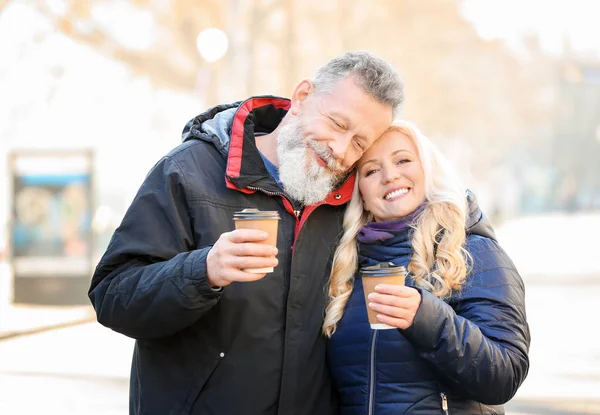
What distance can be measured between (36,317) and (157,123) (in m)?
17.8

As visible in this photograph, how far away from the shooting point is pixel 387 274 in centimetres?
295

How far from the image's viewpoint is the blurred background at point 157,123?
9.37 meters

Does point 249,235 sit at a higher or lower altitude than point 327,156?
lower

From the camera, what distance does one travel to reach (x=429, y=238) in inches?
137

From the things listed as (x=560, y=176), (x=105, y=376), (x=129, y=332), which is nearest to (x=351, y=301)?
(x=129, y=332)

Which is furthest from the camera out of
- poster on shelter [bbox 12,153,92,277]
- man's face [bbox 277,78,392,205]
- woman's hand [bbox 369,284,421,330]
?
poster on shelter [bbox 12,153,92,277]

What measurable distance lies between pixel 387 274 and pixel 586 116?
302 ft

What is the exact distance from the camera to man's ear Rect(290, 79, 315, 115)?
3.66 m

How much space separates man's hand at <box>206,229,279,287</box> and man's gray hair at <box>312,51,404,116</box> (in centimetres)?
95

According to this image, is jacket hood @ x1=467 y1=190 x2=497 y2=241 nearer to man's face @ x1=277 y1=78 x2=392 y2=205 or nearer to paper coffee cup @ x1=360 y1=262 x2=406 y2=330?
man's face @ x1=277 y1=78 x2=392 y2=205

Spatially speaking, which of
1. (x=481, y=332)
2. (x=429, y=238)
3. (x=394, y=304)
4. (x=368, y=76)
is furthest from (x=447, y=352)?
(x=368, y=76)

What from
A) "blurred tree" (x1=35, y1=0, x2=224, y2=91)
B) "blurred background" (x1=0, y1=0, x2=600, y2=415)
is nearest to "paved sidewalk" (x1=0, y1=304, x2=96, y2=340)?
"blurred background" (x1=0, y1=0, x2=600, y2=415)

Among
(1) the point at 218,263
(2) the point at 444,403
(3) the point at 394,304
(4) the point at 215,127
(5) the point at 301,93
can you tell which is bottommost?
(2) the point at 444,403

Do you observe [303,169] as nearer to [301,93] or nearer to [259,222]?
[301,93]
